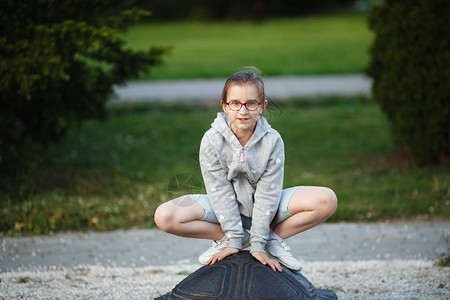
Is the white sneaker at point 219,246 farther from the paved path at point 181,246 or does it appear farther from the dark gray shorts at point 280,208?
the paved path at point 181,246

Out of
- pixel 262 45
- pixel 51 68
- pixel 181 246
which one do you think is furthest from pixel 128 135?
pixel 262 45

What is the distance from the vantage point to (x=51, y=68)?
641 cm

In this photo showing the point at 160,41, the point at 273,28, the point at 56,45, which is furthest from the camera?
the point at 273,28

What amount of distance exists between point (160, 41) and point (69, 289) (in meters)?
20.5

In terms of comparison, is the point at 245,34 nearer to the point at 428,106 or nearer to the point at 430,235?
the point at 428,106

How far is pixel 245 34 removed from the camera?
27125 millimetres

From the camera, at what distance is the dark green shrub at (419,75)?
7227 mm

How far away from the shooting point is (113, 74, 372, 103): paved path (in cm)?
1271

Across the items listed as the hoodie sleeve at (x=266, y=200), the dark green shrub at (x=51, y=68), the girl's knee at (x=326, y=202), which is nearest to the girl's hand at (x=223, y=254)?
the hoodie sleeve at (x=266, y=200)

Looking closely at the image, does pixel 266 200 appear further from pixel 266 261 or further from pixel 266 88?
pixel 266 88

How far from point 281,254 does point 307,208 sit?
1.10ft

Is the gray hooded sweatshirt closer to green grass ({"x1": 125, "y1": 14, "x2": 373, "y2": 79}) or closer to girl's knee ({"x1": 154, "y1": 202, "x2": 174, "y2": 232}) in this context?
girl's knee ({"x1": 154, "y1": 202, "x2": 174, "y2": 232})

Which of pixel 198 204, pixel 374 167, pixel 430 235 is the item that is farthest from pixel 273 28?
pixel 198 204

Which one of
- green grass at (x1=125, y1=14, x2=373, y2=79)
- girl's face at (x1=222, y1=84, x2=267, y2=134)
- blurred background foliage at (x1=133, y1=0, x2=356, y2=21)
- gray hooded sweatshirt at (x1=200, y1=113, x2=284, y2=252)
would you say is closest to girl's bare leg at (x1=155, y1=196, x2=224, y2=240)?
gray hooded sweatshirt at (x1=200, y1=113, x2=284, y2=252)
